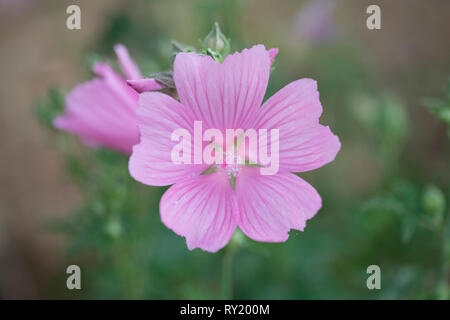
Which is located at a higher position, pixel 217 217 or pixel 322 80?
pixel 322 80

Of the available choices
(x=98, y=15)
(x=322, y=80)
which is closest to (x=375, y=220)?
(x=322, y=80)

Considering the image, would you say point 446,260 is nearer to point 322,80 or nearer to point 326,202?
point 326,202

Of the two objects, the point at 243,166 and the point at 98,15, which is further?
the point at 98,15

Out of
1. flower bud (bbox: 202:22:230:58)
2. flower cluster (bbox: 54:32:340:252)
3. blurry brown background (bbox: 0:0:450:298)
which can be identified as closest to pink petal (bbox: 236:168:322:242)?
flower cluster (bbox: 54:32:340:252)

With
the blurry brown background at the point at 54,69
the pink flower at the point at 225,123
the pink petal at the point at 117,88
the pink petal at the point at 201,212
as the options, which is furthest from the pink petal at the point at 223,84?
the blurry brown background at the point at 54,69

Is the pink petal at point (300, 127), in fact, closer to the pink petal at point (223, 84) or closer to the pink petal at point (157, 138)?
the pink petal at point (223, 84)
